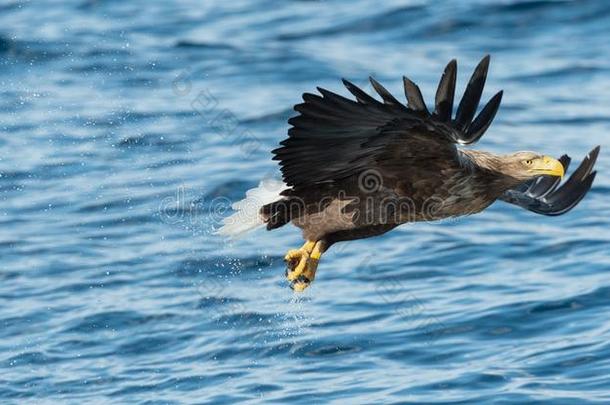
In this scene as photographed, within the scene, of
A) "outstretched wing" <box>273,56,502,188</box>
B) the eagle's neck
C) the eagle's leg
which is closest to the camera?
"outstretched wing" <box>273,56,502,188</box>

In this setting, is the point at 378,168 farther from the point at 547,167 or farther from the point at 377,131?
the point at 547,167

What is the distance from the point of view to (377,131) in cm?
653

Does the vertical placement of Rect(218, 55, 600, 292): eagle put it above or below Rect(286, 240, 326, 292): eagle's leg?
above

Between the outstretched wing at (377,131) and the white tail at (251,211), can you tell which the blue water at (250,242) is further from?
the outstretched wing at (377,131)

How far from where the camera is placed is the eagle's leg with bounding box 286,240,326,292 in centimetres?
731

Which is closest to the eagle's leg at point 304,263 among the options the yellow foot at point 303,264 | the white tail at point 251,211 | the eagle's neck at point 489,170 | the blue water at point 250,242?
the yellow foot at point 303,264

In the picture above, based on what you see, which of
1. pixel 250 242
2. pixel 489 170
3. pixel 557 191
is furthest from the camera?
pixel 250 242

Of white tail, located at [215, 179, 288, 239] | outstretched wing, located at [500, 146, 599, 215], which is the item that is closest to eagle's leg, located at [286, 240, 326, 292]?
white tail, located at [215, 179, 288, 239]

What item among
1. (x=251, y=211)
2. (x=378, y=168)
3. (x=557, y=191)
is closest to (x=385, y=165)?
(x=378, y=168)

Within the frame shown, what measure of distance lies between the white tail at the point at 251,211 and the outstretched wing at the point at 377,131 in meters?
0.56

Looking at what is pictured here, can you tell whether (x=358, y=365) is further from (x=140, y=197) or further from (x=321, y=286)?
(x=140, y=197)

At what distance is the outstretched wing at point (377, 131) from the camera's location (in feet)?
20.7

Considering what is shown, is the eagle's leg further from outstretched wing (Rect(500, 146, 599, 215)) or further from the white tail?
outstretched wing (Rect(500, 146, 599, 215))

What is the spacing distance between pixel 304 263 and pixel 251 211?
0.43 meters
